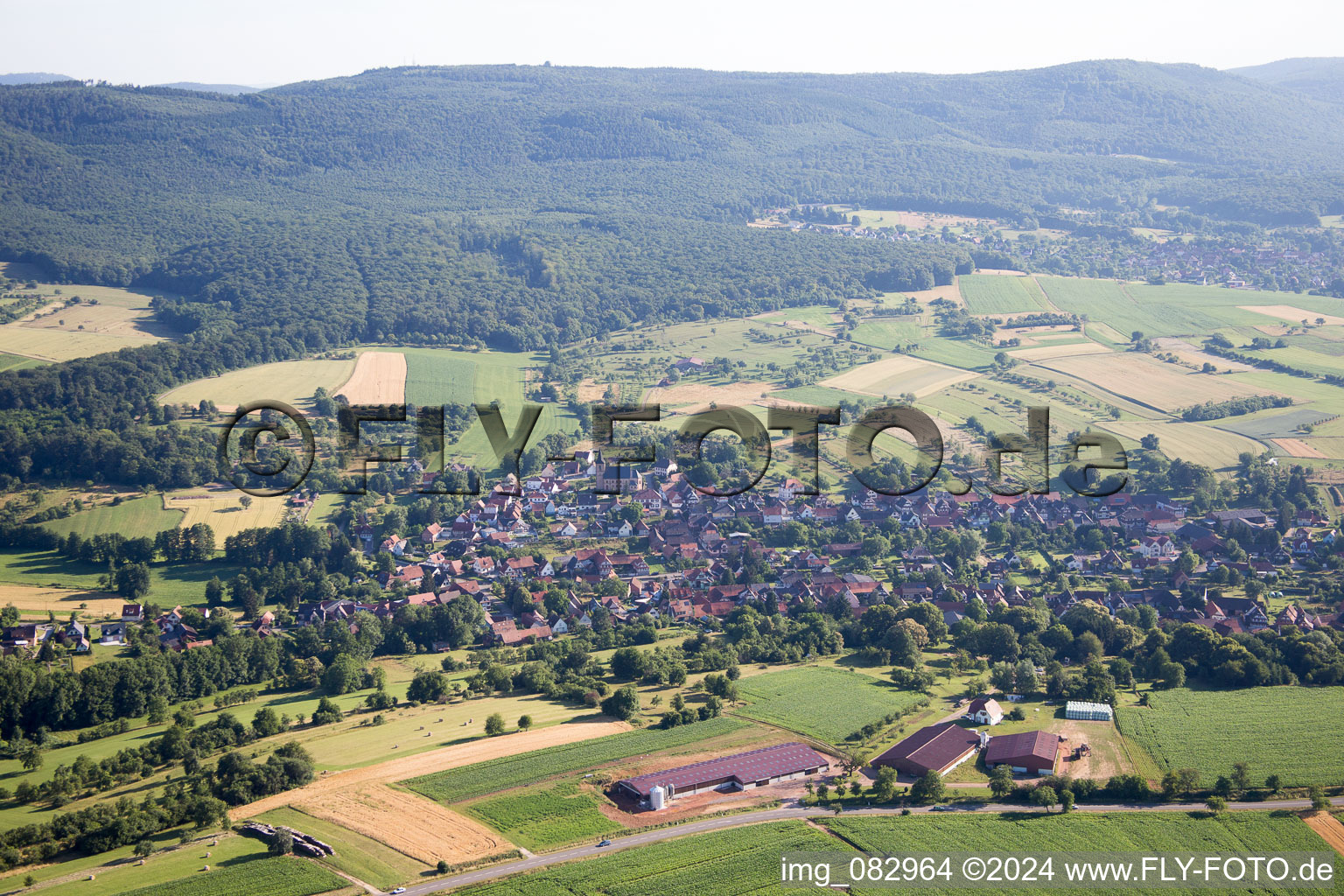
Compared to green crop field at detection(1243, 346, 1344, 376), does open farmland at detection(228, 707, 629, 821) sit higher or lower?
lower

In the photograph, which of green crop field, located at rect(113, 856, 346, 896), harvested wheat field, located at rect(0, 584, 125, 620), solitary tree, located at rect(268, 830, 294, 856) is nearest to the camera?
green crop field, located at rect(113, 856, 346, 896)

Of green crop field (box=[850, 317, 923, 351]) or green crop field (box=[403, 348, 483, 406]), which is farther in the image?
green crop field (box=[850, 317, 923, 351])

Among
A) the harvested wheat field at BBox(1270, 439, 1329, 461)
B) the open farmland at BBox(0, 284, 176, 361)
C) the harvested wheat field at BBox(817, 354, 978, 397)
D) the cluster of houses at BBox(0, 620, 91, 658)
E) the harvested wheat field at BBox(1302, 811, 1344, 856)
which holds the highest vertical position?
the open farmland at BBox(0, 284, 176, 361)

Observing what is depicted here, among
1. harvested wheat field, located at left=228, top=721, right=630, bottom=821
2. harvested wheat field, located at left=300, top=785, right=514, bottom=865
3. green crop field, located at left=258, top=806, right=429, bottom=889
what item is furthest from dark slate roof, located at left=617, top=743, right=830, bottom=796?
green crop field, located at left=258, top=806, right=429, bottom=889

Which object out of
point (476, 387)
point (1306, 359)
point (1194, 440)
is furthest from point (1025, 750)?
point (1306, 359)

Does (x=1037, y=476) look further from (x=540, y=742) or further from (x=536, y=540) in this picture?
(x=540, y=742)

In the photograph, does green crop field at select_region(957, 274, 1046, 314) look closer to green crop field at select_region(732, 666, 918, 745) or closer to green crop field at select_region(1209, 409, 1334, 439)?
green crop field at select_region(1209, 409, 1334, 439)
